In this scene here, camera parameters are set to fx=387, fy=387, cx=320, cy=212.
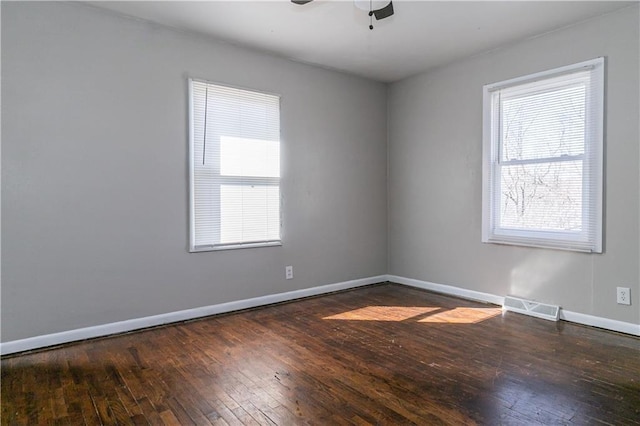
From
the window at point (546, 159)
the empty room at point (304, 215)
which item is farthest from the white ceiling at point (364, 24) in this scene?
the window at point (546, 159)

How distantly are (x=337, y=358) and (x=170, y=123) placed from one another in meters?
2.43

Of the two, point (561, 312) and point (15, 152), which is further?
point (561, 312)

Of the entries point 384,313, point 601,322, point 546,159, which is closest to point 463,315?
point 384,313

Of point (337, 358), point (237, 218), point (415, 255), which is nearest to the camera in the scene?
point (337, 358)

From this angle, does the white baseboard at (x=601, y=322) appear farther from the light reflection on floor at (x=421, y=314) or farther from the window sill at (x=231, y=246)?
the window sill at (x=231, y=246)

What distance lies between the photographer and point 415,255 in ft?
15.8

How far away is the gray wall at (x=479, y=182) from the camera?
3.12 m

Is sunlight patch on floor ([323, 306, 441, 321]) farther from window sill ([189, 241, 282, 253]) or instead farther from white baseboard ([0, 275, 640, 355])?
window sill ([189, 241, 282, 253])

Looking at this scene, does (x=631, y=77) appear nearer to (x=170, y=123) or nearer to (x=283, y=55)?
(x=283, y=55)

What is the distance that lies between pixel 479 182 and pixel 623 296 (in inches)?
63.2

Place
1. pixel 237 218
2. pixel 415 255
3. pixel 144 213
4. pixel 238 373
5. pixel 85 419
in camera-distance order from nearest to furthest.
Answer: pixel 85 419
pixel 238 373
pixel 144 213
pixel 237 218
pixel 415 255

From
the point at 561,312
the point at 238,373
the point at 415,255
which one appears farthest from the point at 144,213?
the point at 561,312

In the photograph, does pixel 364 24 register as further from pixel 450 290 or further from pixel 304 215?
pixel 450 290

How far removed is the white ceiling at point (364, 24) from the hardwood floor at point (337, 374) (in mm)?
2611
